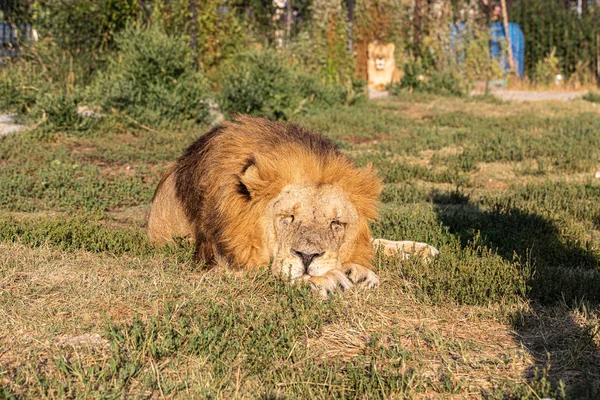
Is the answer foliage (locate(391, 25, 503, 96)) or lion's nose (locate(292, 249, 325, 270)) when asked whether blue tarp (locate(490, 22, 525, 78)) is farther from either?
lion's nose (locate(292, 249, 325, 270))

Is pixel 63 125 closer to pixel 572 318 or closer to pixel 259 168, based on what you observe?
pixel 259 168

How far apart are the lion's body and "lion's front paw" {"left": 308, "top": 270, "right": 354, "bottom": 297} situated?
201 millimetres

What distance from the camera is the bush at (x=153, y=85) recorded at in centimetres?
1245

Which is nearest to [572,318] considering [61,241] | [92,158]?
[61,241]

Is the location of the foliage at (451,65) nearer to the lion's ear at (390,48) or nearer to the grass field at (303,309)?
the lion's ear at (390,48)

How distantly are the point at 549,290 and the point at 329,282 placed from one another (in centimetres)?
152

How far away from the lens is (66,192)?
8.41 metres

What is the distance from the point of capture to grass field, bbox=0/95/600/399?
3727mm

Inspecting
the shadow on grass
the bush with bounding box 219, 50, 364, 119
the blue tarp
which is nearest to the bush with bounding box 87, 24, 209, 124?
the bush with bounding box 219, 50, 364, 119

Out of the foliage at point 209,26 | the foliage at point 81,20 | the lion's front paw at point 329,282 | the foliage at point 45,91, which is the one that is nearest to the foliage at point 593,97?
the foliage at point 209,26

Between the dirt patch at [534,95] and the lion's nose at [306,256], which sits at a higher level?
the dirt patch at [534,95]

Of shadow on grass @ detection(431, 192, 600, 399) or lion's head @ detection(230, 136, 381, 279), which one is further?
lion's head @ detection(230, 136, 381, 279)

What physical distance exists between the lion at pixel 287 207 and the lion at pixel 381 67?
592 inches

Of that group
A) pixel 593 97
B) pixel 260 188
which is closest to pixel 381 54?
pixel 593 97
